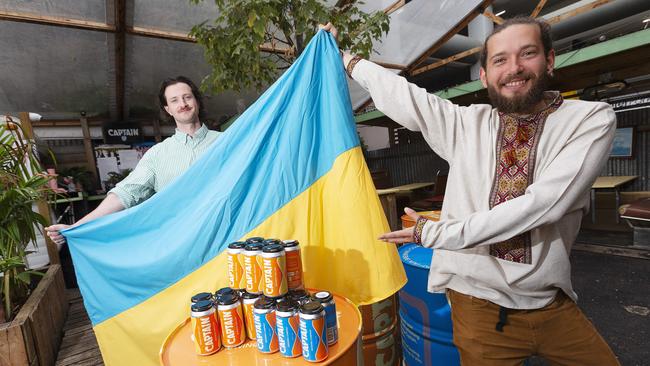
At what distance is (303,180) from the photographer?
4.92 feet

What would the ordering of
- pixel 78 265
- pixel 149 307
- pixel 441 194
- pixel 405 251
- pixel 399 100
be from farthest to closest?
pixel 441 194, pixel 405 251, pixel 78 265, pixel 149 307, pixel 399 100

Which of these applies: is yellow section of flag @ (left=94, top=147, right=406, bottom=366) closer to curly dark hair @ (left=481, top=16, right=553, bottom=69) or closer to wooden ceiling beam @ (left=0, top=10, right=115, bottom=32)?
curly dark hair @ (left=481, top=16, right=553, bottom=69)

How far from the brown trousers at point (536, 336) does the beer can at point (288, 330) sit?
2.23 feet

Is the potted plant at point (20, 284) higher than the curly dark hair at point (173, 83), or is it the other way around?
the curly dark hair at point (173, 83)

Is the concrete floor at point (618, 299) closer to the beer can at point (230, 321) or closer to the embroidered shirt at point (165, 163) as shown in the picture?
the beer can at point (230, 321)

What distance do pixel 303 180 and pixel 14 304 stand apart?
278cm

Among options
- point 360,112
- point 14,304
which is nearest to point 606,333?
point 14,304

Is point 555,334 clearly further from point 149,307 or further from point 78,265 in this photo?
point 78,265

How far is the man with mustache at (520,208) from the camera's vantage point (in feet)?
3.16

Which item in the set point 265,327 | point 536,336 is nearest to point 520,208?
point 536,336

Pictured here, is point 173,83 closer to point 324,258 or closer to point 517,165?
point 324,258

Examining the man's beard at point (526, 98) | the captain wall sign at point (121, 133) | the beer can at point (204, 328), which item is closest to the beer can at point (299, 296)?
the beer can at point (204, 328)

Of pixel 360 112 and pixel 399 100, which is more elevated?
pixel 360 112

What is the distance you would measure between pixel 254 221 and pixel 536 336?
121 centimetres
